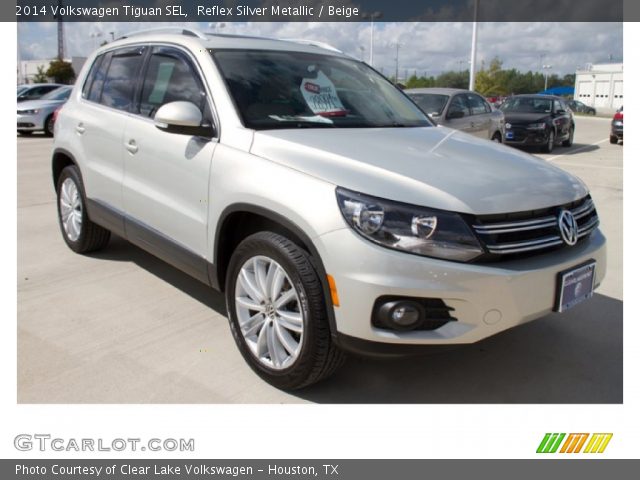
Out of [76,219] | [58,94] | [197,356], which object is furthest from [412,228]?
[58,94]

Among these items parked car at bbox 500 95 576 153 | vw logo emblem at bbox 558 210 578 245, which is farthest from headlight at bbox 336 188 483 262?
parked car at bbox 500 95 576 153

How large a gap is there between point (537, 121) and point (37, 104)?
13.0 metres

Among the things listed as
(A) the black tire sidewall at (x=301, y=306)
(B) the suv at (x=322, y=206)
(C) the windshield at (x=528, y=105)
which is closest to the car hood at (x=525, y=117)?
(C) the windshield at (x=528, y=105)

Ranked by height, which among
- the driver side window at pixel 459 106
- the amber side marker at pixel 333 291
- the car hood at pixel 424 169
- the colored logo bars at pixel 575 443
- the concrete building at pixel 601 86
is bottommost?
the colored logo bars at pixel 575 443

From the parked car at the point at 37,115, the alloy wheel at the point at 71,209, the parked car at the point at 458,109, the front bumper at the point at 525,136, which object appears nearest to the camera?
the alloy wheel at the point at 71,209

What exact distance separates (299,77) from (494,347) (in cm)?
210

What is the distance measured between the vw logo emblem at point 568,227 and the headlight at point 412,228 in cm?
59

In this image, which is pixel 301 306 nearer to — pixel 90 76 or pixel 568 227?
pixel 568 227

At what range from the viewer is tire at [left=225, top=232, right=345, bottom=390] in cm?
277

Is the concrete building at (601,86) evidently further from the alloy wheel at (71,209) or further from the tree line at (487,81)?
the alloy wheel at (71,209)

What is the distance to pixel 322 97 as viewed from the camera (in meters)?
3.77

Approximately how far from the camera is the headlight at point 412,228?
8.47 ft

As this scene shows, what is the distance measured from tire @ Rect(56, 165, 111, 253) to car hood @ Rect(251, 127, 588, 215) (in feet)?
7.88

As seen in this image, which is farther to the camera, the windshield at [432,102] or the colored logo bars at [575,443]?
the windshield at [432,102]
